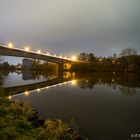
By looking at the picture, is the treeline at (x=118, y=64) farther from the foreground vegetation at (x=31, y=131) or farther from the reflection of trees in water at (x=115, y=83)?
the foreground vegetation at (x=31, y=131)

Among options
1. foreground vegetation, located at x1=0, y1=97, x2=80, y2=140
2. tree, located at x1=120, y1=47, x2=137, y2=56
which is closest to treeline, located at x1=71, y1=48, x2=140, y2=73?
tree, located at x1=120, y1=47, x2=137, y2=56

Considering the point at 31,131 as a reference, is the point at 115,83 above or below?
above

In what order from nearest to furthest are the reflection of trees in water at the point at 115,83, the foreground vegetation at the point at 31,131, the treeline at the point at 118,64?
the foreground vegetation at the point at 31,131 → the reflection of trees in water at the point at 115,83 → the treeline at the point at 118,64

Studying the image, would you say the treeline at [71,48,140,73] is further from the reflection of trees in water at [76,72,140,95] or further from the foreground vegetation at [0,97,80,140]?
the foreground vegetation at [0,97,80,140]

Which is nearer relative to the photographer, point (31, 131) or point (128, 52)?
point (31, 131)

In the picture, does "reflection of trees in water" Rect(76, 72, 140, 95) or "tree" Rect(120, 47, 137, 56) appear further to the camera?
"tree" Rect(120, 47, 137, 56)

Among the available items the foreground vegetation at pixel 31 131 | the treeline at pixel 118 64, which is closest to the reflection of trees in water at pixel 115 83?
the foreground vegetation at pixel 31 131

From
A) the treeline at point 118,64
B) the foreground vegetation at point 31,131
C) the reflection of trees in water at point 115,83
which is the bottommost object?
the foreground vegetation at point 31,131

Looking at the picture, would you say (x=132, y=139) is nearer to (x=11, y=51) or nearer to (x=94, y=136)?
(x=94, y=136)

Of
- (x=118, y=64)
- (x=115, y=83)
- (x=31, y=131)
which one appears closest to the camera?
(x=31, y=131)

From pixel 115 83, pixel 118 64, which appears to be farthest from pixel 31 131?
pixel 118 64

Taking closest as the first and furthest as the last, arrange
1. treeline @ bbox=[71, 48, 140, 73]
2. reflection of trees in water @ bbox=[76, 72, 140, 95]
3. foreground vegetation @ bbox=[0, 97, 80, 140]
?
foreground vegetation @ bbox=[0, 97, 80, 140], reflection of trees in water @ bbox=[76, 72, 140, 95], treeline @ bbox=[71, 48, 140, 73]

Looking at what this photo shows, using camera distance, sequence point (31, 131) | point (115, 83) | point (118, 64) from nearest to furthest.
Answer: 1. point (31, 131)
2. point (115, 83)
3. point (118, 64)

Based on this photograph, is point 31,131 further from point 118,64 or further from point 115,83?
point 118,64
